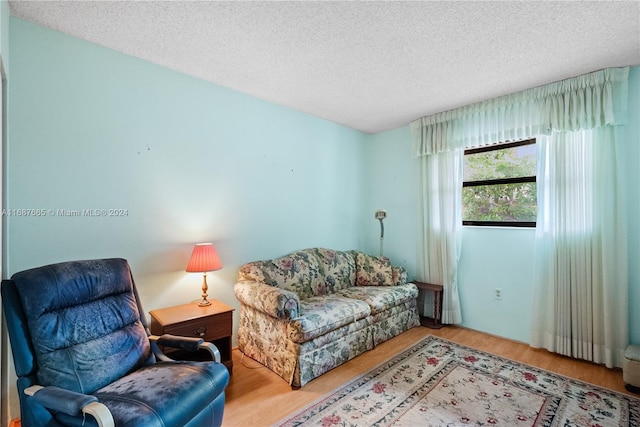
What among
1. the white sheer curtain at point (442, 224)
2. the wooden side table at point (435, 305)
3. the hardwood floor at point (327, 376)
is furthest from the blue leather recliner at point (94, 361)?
the white sheer curtain at point (442, 224)

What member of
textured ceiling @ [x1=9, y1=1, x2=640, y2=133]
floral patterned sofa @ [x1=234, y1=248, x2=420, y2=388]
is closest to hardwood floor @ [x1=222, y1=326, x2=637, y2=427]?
floral patterned sofa @ [x1=234, y1=248, x2=420, y2=388]

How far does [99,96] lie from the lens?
7.21ft

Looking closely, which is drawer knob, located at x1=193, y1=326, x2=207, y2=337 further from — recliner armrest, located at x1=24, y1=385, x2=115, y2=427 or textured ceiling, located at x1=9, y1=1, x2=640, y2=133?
textured ceiling, located at x1=9, y1=1, x2=640, y2=133

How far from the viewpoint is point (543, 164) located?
9.43ft

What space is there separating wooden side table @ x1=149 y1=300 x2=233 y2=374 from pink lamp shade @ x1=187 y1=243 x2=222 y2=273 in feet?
1.07

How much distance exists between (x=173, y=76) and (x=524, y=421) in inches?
143

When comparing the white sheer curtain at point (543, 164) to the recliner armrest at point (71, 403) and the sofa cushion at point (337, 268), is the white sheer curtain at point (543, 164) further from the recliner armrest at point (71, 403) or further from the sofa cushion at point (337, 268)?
the recliner armrest at point (71, 403)

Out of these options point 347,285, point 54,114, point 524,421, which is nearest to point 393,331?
point 347,285

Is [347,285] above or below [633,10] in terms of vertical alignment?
below

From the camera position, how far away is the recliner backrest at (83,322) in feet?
4.87

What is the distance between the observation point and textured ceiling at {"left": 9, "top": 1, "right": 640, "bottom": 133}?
1.78 meters

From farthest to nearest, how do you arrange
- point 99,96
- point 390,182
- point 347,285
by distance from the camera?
point 390,182
point 347,285
point 99,96

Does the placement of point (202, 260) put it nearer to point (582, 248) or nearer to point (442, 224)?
point (442, 224)

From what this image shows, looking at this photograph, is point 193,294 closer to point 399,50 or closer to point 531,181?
point 399,50
